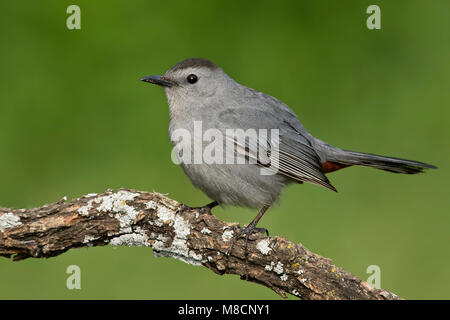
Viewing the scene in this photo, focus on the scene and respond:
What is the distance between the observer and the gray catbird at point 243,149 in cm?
417

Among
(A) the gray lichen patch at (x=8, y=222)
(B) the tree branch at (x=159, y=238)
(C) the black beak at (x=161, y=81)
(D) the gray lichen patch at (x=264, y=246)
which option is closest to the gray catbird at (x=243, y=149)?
(C) the black beak at (x=161, y=81)

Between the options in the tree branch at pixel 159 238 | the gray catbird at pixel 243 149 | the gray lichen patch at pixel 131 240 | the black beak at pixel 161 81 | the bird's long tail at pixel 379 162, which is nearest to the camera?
the tree branch at pixel 159 238

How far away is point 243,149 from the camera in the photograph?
164 inches

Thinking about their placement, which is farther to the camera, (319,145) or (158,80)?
(319,145)

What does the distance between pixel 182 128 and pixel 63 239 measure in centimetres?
117

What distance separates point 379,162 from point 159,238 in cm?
190

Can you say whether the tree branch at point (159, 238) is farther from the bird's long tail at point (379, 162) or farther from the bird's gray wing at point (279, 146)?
the bird's long tail at point (379, 162)

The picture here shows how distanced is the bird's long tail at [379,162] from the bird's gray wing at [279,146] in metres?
0.23

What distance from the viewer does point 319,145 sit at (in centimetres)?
473

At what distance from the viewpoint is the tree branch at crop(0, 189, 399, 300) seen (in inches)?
140

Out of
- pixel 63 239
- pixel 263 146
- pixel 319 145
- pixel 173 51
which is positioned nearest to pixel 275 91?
pixel 173 51

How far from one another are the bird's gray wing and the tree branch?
2.21ft

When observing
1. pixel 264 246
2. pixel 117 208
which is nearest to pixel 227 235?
pixel 264 246

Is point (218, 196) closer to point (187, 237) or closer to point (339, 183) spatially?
point (187, 237)
